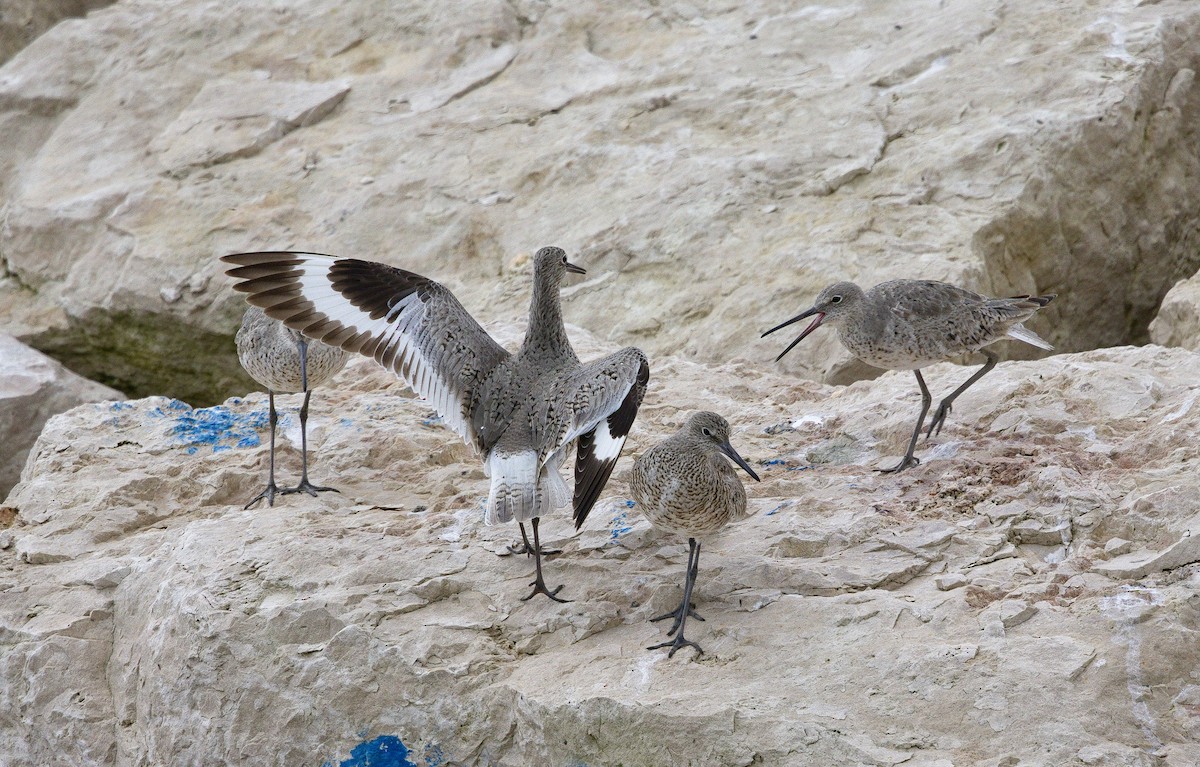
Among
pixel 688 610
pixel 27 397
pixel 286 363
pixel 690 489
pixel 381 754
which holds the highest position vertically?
pixel 690 489

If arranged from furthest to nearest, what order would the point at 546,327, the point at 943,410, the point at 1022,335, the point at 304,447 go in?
the point at 304,447 → the point at 1022,335 → the point at 943,410 → the point at 546,327

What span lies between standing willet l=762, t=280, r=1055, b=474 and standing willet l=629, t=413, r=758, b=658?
101 cm

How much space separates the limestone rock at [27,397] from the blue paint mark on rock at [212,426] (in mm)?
1815

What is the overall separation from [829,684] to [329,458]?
2.92 m

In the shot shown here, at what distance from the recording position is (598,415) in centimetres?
455

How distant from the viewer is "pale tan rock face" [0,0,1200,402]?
7473 millimetres

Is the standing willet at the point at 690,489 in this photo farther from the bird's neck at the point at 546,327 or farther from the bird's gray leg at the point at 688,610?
the bird's neck at the point at 546,327

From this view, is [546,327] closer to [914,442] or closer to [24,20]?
[914,442]

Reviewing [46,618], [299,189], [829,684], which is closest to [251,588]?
[46,618]

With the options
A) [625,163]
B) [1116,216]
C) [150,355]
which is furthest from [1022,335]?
[150,355]

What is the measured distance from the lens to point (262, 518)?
510 centimetres

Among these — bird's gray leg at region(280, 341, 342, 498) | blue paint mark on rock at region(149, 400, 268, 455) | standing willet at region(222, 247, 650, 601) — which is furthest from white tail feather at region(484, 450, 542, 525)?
blue paint mark on rock at region(149, 400, 268, 455)

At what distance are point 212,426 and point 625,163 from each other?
3510mm

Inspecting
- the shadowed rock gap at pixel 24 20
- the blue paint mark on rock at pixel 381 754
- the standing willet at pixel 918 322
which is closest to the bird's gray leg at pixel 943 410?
the standing willet at pixel 918 322
